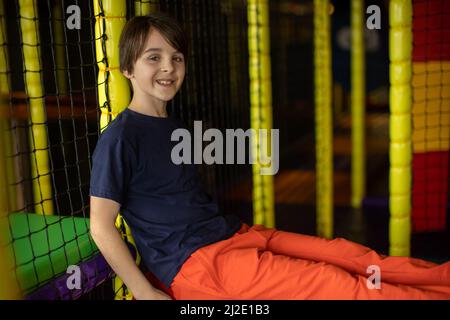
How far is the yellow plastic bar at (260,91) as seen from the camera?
2.24 m

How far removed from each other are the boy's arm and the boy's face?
322 millimetres

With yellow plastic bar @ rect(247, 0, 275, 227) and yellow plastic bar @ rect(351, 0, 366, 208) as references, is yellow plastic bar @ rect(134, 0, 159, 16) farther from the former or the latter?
yellow plastic bar @ rect(351, 0, 366, 208)

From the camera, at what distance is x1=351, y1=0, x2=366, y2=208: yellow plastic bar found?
338cm

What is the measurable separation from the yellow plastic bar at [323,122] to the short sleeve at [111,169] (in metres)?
1.64

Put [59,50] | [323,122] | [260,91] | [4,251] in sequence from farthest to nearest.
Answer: [59,50] < [323,122] < [260,91] < [4,251]

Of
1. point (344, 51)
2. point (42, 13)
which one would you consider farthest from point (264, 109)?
point (344, 51)

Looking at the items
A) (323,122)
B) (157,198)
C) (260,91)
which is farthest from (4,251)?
(323,122)

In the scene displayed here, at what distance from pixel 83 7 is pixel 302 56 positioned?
137 inches

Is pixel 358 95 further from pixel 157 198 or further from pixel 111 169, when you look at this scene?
pixel 111 169

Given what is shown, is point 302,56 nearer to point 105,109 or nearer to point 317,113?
point 317,113

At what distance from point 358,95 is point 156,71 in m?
2.28

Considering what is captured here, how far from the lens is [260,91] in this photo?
2.29 meters

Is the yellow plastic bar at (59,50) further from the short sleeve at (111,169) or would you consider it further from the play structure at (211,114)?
the short sleeve at (111,169)

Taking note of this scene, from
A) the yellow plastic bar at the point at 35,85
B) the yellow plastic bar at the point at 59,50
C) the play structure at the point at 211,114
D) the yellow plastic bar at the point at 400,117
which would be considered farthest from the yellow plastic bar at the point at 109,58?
the yellow plastic bar at the point at 59,50
